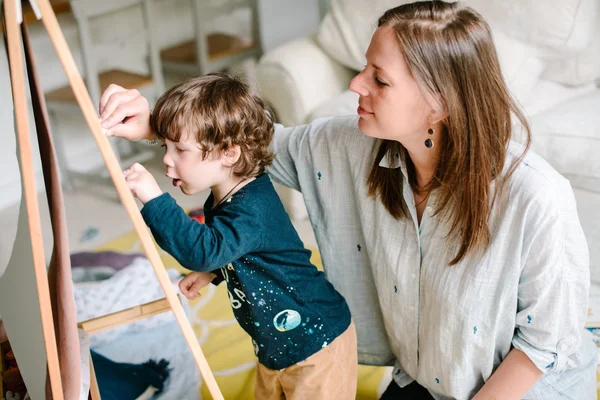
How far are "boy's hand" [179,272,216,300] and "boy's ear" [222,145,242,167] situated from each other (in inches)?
10.0

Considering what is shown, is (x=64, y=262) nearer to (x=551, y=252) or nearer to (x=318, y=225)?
(x=318, y=225)

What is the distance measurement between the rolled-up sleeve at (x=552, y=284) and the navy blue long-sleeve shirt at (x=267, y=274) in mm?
330

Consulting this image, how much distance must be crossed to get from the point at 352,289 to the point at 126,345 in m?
0.81

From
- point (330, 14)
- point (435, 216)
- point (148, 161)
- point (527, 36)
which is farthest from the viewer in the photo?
point (148, 161)

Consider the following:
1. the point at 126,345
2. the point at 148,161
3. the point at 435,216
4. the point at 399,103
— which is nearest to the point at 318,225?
the point at 435,216

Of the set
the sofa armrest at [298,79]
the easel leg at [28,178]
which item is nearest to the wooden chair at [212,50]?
the sofa armrest at [298,79]

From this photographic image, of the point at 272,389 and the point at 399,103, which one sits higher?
the point at 399,103

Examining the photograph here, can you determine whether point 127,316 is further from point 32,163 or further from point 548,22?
point 548,22

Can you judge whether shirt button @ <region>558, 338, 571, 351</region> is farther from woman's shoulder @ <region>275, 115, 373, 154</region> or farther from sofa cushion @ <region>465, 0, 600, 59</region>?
sofa cushion @ <region>465, 0, 600, 59</region>

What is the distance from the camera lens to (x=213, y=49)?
3143 millimetres

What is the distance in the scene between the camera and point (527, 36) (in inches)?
79.6

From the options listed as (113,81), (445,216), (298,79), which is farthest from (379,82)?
(113,81)

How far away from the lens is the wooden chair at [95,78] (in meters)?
2.46

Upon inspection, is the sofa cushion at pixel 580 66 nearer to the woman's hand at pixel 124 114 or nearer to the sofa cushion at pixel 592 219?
the sofa cushion at pixel 592 219
